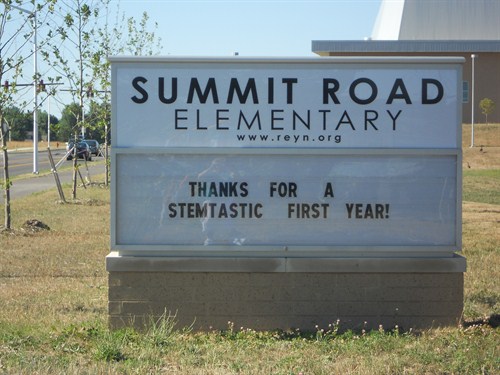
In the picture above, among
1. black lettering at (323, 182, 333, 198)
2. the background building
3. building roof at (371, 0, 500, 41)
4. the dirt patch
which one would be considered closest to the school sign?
black lettering at (323, 182, 333, 198)

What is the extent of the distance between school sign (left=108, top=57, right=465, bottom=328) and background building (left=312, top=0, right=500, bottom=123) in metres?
56.4

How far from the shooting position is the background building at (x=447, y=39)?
222ft

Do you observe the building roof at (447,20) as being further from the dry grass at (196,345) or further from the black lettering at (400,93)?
the black lettering at (400,93)

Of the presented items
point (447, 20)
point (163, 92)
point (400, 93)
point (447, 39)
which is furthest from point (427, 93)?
point (447, 20)

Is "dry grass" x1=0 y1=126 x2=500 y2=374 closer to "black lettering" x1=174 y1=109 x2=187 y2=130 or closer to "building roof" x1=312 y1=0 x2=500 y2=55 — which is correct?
"black lettering" x1=174 y1=109 x2=187 y2=130

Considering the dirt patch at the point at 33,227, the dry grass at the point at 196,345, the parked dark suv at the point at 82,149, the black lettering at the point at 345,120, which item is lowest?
the dry grass at the point at 196,345

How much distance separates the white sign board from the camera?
8188 mm

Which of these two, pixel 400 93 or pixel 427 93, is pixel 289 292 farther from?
pixel 427 93

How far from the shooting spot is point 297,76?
8258mm

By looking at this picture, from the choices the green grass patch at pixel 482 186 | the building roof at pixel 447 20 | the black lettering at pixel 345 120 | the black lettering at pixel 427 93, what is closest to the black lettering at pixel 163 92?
the black lettering at pixel 345 120

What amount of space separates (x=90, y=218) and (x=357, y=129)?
43.1 ft

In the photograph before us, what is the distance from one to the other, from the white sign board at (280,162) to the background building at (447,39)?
56.4 m

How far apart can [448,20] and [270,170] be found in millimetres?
68841

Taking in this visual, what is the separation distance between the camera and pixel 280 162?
26.9 feet
